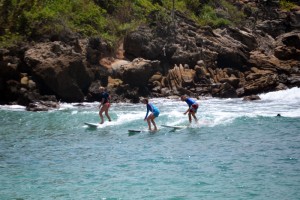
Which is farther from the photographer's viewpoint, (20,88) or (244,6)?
(244,6)

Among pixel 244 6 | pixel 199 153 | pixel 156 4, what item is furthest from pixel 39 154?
pixel 244 6

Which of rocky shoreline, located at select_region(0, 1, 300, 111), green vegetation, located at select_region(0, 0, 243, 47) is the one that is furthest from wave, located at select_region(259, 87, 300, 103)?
green vegetation, located at select_region(0, 0, 243, 47)

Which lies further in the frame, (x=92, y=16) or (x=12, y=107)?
(x=92, y=16)

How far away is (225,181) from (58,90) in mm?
23292

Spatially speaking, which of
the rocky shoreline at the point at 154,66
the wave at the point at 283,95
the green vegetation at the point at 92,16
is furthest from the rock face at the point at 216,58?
the green vegetation at the point at 92,16

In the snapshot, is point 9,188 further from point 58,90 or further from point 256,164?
point 58,90

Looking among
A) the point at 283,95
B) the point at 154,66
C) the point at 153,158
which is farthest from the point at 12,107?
the point at 283,95

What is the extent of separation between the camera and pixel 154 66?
124 ft

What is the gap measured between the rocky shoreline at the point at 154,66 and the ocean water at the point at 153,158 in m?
7.30

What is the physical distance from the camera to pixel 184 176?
1230 centimetres

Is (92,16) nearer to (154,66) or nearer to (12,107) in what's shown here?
(154,66)

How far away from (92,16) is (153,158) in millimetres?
31950

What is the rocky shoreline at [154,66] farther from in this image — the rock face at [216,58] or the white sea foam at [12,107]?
the white sea foam at [12,107]

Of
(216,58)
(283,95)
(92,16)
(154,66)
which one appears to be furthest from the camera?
(92,16)
